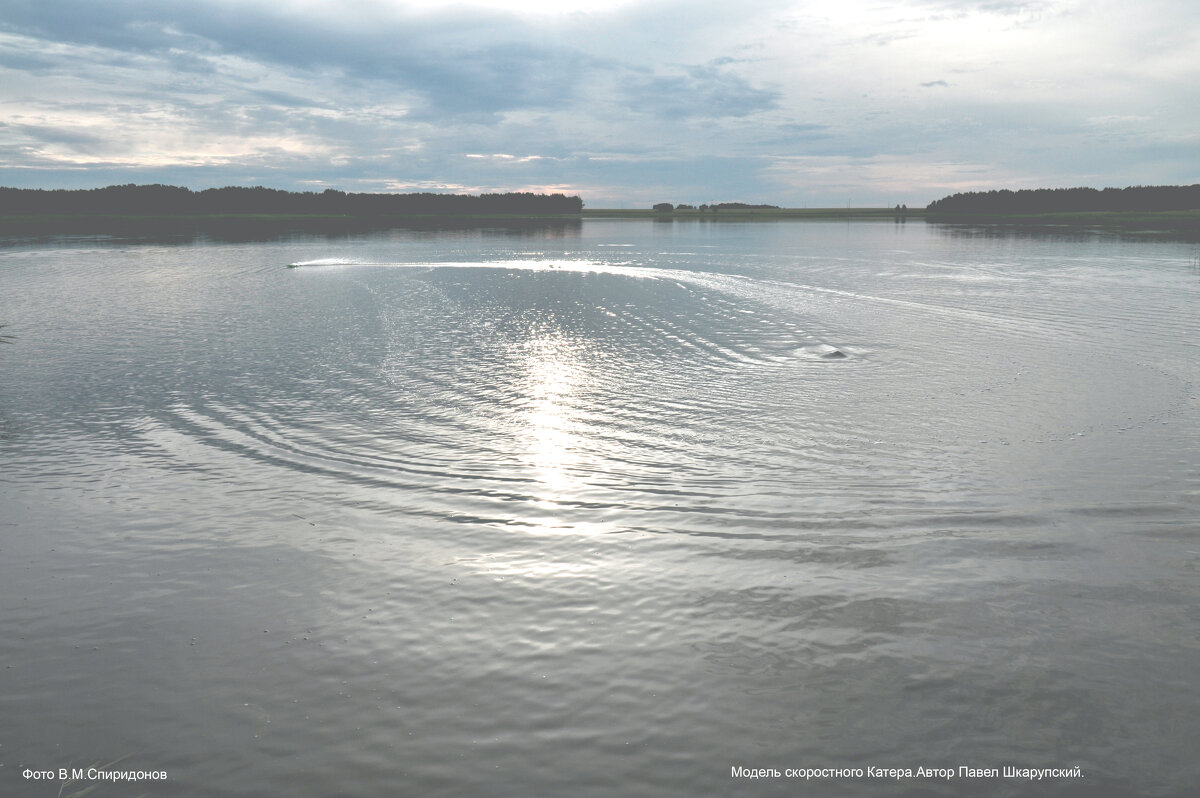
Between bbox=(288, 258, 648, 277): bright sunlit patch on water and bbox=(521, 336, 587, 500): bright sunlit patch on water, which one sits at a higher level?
bbox=(288, 258, 648, 277): bright sunlit patch on water

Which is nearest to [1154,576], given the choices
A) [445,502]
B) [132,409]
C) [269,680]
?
[445,502]

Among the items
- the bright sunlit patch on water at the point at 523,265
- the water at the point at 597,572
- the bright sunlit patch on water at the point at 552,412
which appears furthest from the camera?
the bright sunlit patch on water at the point at 523,265

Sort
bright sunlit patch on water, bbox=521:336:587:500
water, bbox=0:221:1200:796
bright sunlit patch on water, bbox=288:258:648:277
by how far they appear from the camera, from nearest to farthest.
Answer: water, bbox=0:221:1200:796 → bright sunlit patch on water, bbox=521:336:587:500 → bright sunlit patch on water, bbox=288:258:648:277

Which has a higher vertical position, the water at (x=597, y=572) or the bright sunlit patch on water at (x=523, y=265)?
the bright sunlit patch on water at (x=523, y=265)

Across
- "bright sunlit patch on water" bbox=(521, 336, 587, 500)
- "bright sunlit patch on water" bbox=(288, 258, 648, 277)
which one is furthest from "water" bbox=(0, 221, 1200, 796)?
"bright sunlit patch on water" bbox=(288, 258, 648, 277)

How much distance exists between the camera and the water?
879cm

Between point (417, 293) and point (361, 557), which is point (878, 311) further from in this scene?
point (361, 557)

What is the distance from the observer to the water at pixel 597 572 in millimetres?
8789

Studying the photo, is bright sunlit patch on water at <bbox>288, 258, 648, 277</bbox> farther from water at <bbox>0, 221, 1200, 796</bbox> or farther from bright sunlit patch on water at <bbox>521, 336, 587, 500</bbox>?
water at <bbox>0, 221, 1200, 796</bbox>

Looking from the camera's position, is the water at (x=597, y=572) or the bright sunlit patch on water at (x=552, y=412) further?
the bright sunlit patch on water at (x=552, y=412)

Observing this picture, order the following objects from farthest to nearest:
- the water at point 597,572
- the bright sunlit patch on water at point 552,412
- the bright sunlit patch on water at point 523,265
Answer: the bright sunlit patch on water at point 523,265, the bright sunlit patch on water at point 552,412, the water at point 597,572

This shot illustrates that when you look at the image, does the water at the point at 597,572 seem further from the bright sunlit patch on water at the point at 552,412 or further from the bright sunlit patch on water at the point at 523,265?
the bright sunlit patch on water at the point at 523,265

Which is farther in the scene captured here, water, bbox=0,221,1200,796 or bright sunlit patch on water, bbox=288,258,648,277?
bright sunlit patch on water, bbox=288,258,648,277

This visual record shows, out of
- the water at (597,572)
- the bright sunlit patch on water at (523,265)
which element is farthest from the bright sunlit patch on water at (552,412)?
the bright sunlit patch on water at (523,265)
